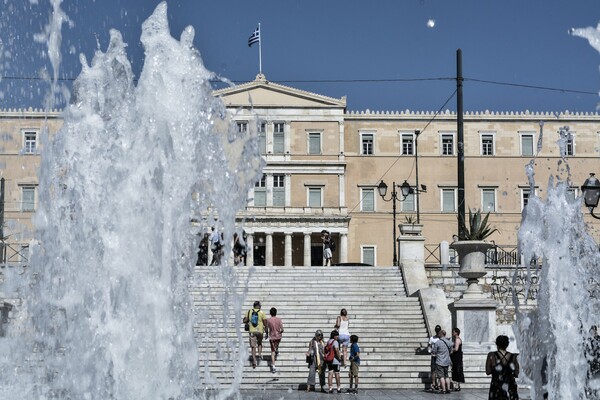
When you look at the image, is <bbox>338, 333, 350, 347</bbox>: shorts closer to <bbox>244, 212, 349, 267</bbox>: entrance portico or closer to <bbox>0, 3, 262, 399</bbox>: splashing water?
<bbox>0, 3, 262, 399</bbox>: splashing water

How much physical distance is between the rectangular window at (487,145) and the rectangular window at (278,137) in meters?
12.1

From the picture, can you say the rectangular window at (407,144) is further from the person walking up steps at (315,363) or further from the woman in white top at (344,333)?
the person walking up steps at (315,363)

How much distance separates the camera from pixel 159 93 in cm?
973

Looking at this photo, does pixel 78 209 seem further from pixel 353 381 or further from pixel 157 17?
pixel 353 381

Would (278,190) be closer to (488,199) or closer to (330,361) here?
(488,199)

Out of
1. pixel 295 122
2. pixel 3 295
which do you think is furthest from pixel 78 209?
pixel 295 122

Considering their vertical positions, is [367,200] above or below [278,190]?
below

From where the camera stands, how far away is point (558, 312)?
38.8 feet

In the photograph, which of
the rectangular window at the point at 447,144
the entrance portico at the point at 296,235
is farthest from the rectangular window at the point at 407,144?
the entrance portico at the point at 296,235

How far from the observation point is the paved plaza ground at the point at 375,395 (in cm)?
1497

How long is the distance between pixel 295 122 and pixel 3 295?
3715cm

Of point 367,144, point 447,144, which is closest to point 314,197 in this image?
point 367,144

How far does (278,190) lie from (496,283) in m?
33.5

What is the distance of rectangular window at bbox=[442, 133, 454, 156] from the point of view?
5712cm
